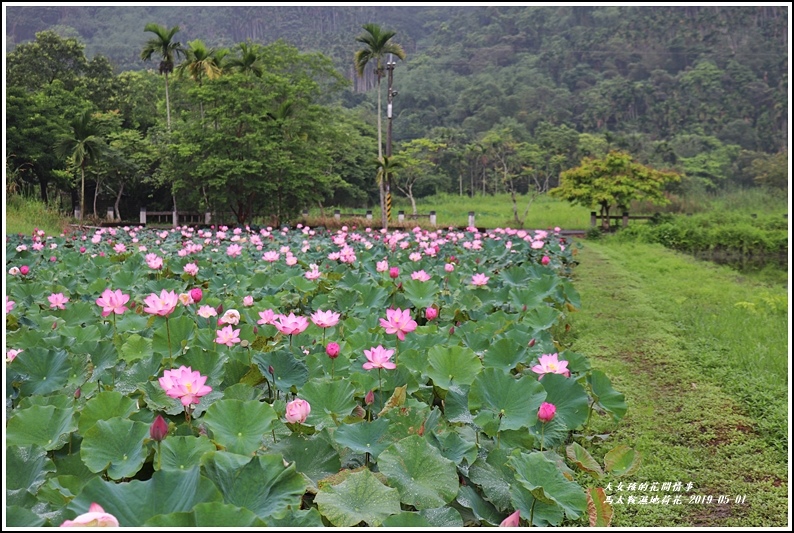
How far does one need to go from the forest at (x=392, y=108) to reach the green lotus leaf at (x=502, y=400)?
5.50 feet

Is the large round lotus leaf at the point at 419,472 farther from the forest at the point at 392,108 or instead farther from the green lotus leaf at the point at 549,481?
the forest at the point at 392,108

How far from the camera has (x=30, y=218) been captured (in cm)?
1079

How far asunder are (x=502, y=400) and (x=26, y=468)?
3.60 feet

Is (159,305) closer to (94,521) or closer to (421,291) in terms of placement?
(94,521)

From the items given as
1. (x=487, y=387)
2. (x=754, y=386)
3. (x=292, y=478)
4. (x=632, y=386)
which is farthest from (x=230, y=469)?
(x=754, y=386)

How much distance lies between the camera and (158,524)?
807 millimetres

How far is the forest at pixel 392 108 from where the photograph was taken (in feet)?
51.7

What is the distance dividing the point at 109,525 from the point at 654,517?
5.77 feet

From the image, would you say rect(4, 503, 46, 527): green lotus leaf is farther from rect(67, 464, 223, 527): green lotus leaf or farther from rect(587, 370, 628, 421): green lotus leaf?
rect(587, 370, 628, 421): green lotus leaf

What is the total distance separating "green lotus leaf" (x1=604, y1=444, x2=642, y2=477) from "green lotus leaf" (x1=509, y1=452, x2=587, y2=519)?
721mm

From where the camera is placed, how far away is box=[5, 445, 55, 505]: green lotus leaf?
1.16m

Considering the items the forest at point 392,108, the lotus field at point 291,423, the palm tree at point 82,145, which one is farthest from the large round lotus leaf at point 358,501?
the palm tree at point 82,145

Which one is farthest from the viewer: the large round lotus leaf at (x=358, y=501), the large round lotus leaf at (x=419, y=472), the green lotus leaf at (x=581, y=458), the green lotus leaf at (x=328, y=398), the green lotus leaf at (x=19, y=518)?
the green lotus leaf at (x=581, y=458)

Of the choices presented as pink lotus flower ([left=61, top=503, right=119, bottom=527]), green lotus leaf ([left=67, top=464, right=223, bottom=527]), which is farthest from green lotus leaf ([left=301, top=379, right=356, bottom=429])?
pink lotus flower ([left=61, top=503, right=119, bottom=527])
